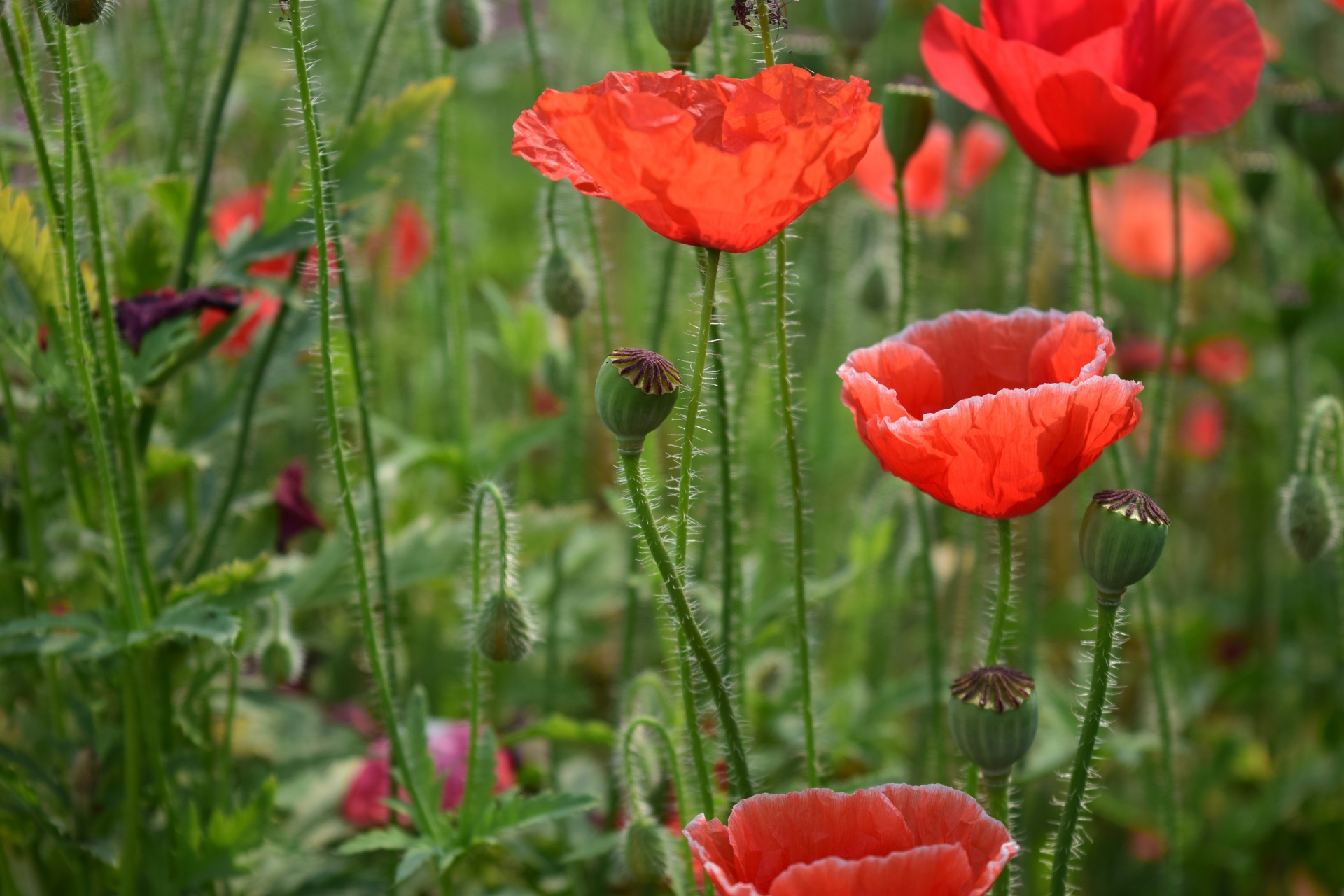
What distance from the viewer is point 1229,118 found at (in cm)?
108

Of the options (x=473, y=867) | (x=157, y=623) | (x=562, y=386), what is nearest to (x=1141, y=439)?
(x=562, y=386)

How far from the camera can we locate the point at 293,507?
1.42 metres

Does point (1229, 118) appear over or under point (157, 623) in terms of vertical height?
over

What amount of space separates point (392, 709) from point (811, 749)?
1.27 feet

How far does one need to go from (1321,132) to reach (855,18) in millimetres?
606

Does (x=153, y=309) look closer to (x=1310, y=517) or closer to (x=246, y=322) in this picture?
(x=246, y=322)

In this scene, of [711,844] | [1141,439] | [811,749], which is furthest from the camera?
[1141,439]

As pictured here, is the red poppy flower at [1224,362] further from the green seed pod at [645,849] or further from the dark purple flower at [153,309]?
the dark purple flower at [153,309]

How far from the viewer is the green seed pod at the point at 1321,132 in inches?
56.7

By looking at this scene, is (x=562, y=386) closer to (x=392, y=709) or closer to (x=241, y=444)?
(x=241, y=444)

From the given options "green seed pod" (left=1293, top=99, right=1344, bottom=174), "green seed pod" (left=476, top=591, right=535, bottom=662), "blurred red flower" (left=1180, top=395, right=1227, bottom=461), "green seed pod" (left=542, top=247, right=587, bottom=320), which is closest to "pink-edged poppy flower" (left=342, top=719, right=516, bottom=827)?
"green seed pod" (left=476, top=591, right=535, bottom=662)

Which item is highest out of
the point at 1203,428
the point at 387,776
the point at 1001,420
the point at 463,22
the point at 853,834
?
the point at 463,22

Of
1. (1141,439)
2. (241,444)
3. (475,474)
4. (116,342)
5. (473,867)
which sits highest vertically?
(116,342)

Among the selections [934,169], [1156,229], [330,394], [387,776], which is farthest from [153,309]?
[1156,229]
